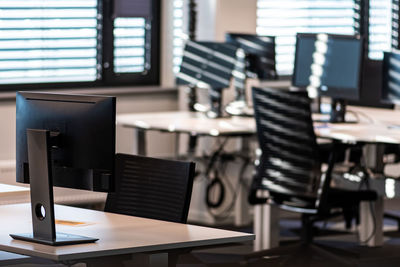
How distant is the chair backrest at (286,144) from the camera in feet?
17.4

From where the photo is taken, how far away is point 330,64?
20.0 ft

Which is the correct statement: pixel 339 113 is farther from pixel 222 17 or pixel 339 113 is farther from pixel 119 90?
pixel 119 90

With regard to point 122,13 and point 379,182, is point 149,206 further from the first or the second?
point 122,13

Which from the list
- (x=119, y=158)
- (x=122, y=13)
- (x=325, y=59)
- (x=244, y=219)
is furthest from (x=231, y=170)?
(x=119, y=158)

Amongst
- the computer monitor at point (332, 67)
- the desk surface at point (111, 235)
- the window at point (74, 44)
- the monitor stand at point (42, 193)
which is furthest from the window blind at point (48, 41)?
the monitor stand at point (42, 193)

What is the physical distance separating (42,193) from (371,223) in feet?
11.6

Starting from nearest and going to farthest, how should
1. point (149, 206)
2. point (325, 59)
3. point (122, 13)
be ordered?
point (149, 206) → point (325, 59) → point (122, 13)

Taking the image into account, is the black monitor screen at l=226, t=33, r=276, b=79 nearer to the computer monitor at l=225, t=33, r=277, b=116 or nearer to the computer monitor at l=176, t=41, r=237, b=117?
the computer monitor at l=225, t=33, r=277, b=116

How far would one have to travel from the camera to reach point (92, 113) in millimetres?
3018

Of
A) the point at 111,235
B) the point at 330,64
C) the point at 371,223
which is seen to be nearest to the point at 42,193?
the point at 111,235

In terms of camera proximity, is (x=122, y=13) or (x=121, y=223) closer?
(x=121, y=223)

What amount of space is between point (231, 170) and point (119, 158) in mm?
2846

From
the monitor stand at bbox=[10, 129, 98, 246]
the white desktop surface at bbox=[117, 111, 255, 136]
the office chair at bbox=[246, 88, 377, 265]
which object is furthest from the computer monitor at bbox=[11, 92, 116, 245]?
the white desktop surface at bbox=[117, 111, 255, 136]

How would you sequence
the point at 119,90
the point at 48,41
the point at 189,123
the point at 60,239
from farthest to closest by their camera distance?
1. the point at 119,90
2. the point at 48,41
3. the point at 189,123
4. the point at 60,239
